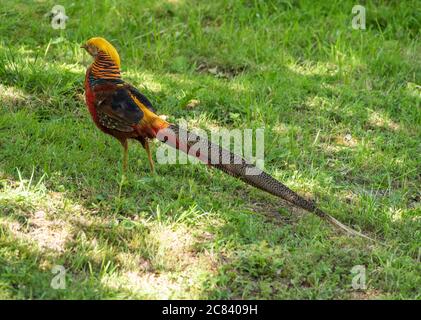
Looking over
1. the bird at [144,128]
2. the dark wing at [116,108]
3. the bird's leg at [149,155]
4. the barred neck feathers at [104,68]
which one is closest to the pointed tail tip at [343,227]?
the bird at [144,128]

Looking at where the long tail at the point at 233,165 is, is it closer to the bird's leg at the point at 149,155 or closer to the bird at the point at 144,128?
the bird at the point at 144,128

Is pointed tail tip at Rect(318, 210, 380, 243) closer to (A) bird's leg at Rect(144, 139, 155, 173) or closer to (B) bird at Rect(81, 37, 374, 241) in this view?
(B) bird at Rect(81, 37, 374, 241)

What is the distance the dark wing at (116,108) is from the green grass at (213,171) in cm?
37

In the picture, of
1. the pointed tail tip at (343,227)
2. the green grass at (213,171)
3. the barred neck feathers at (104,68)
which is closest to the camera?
the green grass at (213,171)

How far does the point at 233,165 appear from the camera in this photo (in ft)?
14.0

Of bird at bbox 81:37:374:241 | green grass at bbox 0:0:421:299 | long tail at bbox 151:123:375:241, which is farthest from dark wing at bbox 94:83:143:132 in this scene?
green grass at bbox 0:0:421:299

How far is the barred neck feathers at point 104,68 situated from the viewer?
4.32 m

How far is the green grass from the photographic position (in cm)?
376

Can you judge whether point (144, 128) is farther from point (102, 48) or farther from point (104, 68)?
point (102, 48)

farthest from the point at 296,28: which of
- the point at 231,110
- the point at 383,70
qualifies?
the point at 231,110

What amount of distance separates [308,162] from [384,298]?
1.47 meters

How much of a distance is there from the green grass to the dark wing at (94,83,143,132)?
1.23 ft

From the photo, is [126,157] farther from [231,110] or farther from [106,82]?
[231,110]

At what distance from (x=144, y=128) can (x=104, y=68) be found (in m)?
0.42
